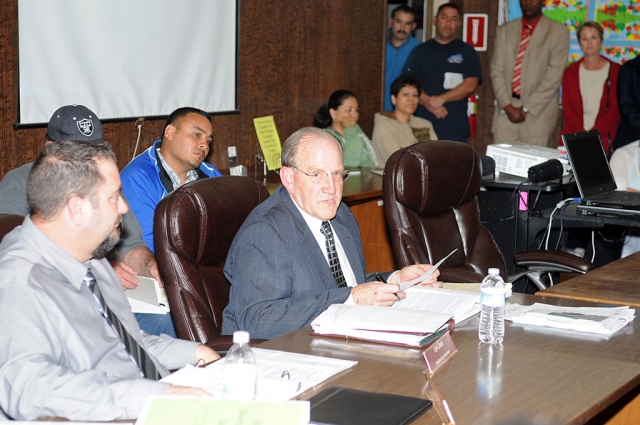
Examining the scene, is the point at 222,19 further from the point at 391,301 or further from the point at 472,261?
the point at 391,301

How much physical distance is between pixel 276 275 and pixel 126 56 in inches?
107

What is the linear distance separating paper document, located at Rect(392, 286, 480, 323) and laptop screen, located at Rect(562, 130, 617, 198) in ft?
6.22

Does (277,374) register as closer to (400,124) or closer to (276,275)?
(276,275)

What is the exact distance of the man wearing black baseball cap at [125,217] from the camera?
3201 mm

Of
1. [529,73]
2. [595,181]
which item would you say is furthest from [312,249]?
[529,73]

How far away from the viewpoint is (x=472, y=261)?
12.1 feet

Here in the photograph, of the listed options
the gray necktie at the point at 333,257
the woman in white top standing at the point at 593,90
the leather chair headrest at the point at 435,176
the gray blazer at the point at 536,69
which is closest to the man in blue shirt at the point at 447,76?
the gray blazer at the point at 536,69

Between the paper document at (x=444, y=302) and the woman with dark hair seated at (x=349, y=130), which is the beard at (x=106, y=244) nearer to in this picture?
the paper document at (x=444, y=302)

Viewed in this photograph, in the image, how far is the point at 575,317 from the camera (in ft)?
7.91

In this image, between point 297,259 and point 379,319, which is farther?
point 297,259

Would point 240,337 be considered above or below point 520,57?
below

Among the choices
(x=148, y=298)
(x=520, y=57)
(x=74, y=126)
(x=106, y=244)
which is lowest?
(x=148, y=298)

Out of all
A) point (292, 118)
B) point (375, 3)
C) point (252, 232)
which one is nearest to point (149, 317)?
point (252, 232)

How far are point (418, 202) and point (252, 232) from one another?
3.58 ft
